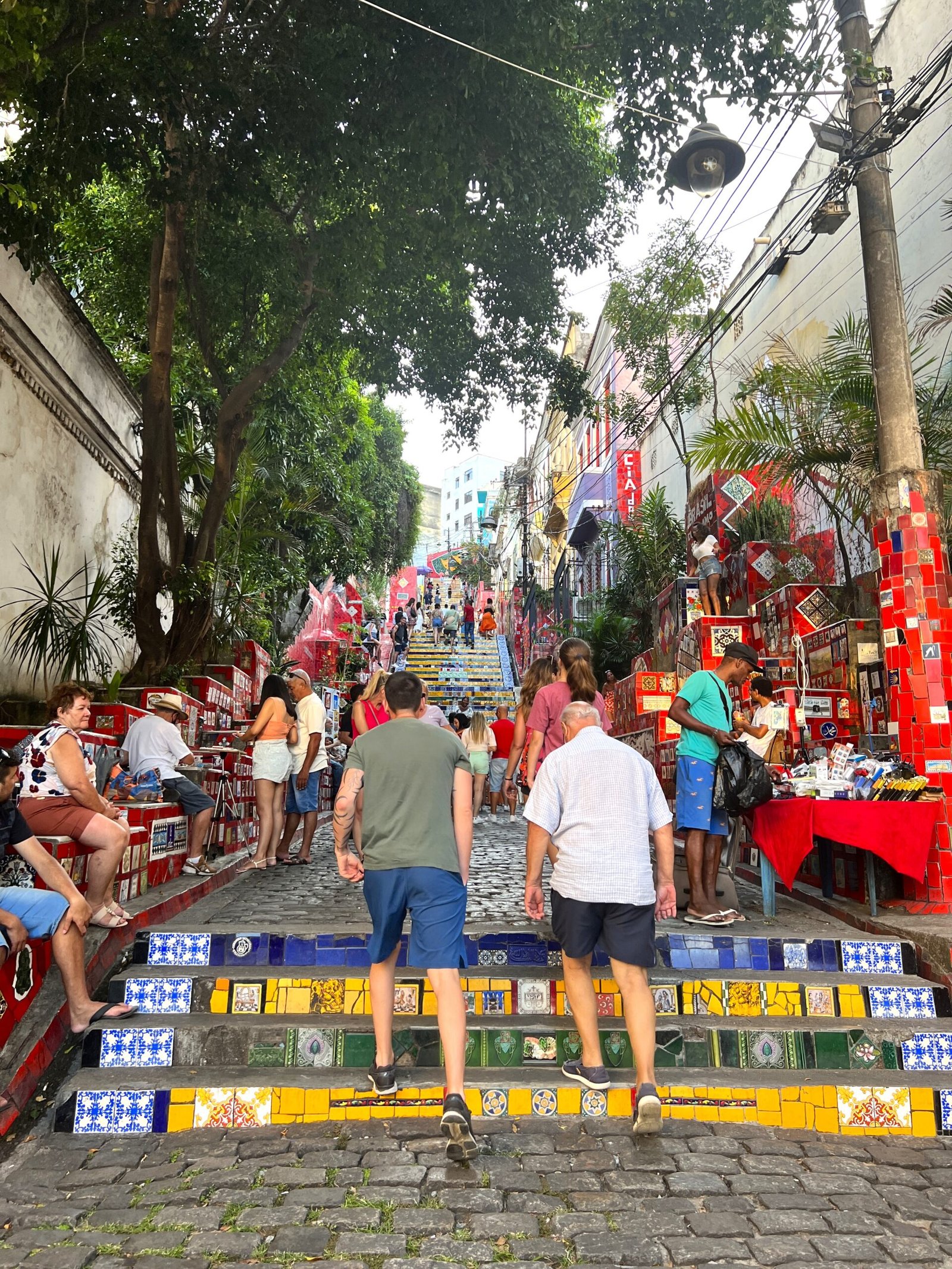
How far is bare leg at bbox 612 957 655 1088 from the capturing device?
409 centimetres

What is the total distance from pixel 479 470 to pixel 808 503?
8742cm

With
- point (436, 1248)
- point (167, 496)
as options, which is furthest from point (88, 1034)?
point (167, 496)

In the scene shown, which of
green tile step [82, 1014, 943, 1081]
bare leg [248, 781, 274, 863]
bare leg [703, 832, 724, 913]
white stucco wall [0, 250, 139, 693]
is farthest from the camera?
white stucco wall [0, 250, 139, 693]

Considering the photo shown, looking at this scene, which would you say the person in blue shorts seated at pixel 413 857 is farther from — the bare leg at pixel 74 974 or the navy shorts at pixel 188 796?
the navy shorts at pixel 188 796

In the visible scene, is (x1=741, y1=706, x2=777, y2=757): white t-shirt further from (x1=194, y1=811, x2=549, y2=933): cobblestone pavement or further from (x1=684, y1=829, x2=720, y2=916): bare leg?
(x1=194, y1=811, x2=549, y2=933): cobblestone pavement

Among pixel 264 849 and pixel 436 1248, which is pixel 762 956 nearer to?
pixel 436 1248

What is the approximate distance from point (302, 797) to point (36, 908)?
4936mm

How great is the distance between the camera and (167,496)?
11391mm

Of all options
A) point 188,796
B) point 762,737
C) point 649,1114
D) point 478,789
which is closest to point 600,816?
point 649,1114

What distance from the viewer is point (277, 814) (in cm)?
888

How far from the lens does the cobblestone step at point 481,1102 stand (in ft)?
13.9

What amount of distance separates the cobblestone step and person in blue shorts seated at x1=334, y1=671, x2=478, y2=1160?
164 millimetres

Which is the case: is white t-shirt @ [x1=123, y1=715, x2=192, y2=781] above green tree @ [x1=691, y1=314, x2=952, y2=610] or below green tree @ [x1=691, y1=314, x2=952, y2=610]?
below

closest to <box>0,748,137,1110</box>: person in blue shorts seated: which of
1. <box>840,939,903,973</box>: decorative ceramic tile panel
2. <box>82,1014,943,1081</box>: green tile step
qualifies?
<box>82,1014,943,1081</box>: green tile step
